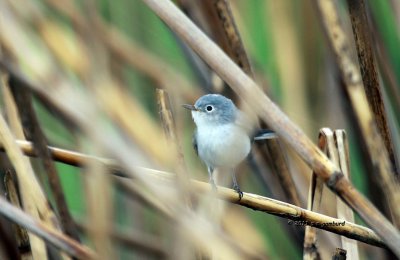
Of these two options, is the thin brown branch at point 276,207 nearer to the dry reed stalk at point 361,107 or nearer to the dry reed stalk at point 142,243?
the dry reed stalk at point 361,107

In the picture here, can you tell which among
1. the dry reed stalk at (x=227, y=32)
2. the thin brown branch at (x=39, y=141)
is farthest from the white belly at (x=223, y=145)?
the thin brown branch at (x=39, y=141)

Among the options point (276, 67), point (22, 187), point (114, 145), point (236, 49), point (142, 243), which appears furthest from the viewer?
point (276, 67)

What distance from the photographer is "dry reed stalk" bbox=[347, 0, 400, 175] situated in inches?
53.9

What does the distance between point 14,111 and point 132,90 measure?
0.68 m

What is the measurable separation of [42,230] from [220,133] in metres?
0.68

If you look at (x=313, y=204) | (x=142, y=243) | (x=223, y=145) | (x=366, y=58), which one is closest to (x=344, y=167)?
(x=313, y=204)

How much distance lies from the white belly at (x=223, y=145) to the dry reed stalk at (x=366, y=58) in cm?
39

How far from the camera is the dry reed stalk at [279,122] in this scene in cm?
122

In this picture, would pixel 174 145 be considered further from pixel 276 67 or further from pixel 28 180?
pixel 276 67

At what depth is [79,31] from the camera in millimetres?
1709

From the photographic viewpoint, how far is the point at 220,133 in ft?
6.07

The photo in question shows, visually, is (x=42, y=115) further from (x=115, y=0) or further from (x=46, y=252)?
(x=46, y=252)

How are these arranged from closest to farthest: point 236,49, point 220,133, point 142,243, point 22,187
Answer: point 22,187 < point 236,49 < point 220,133 < point 142,243

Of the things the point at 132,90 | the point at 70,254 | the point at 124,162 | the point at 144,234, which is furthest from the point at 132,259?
the point at 124,162
